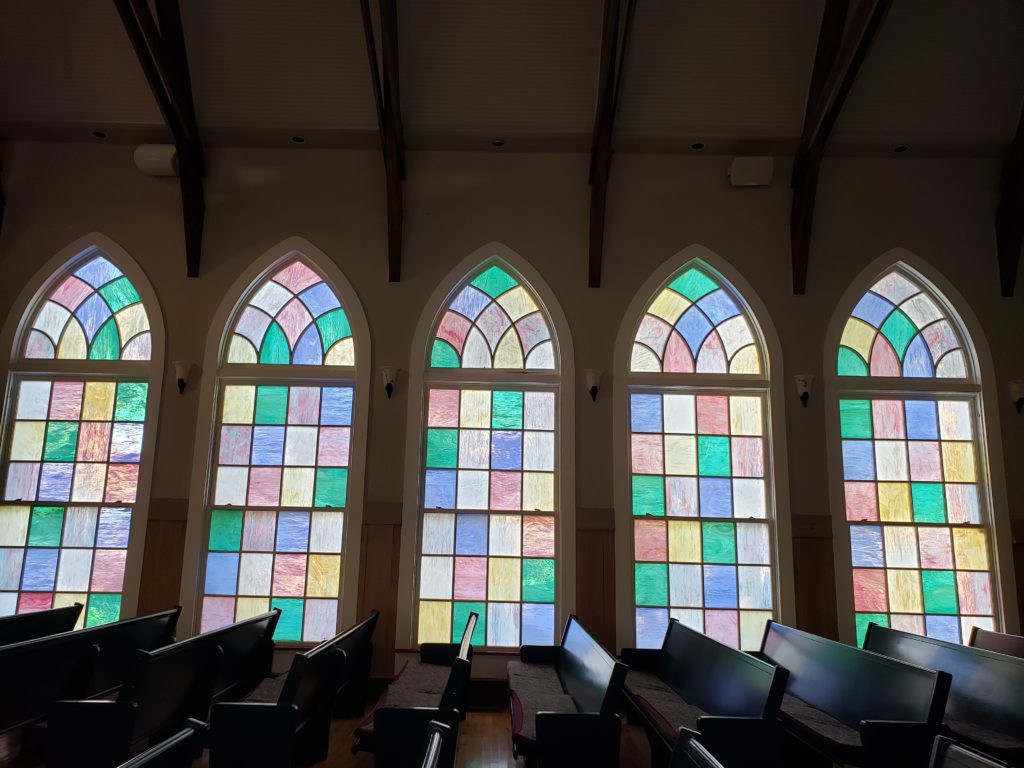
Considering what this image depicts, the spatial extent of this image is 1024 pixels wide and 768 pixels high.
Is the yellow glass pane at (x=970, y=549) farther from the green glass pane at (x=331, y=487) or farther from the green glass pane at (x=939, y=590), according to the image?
the green glass pane at (x=331, y=487)

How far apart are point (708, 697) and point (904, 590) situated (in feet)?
9.33

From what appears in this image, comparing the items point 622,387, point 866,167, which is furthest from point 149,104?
point 866,167

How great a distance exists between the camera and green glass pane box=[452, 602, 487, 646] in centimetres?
558

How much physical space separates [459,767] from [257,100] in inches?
207

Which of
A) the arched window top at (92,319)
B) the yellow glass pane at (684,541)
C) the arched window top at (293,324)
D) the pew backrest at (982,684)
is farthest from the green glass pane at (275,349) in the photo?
the pew backrest at (982,684)

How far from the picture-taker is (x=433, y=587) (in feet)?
18.6

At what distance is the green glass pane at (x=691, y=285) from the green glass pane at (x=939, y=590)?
9.33 ft

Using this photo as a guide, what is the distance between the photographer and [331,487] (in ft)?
19.2

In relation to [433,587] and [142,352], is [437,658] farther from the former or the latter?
[142,352]

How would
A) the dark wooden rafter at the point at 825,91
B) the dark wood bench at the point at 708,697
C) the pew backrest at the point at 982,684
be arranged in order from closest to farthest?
the dark wood bench at the point at 708,697
the pew backrest at the point at 982,684
the dark wooden rafter at the point at 825,91

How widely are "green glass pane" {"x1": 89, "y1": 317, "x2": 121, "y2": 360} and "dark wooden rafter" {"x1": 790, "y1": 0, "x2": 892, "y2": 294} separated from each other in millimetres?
5767

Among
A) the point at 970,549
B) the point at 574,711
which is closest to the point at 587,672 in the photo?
the point at 574,711

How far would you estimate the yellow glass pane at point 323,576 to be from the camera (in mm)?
5652

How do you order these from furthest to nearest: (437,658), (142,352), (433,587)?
(142,352) → (433,587) → (437,658)
